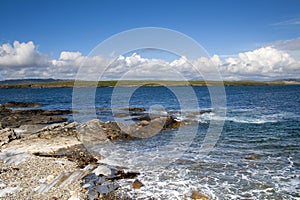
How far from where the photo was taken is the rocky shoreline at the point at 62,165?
1124cm

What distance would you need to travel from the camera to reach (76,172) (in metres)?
13.0

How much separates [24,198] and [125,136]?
14003 mm

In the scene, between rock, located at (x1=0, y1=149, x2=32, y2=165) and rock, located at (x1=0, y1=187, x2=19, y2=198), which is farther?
rock, located at (x1=0, y1=149, x2=32, y2=165)

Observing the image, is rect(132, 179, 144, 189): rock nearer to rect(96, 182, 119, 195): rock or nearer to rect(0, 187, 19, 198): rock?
rect(96, 182, 119, 195): rock

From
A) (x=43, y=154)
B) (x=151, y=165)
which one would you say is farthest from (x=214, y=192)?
(x=43, y=154)

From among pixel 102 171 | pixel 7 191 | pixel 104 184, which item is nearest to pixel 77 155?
pixel 102 171

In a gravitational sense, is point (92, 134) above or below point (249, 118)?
above

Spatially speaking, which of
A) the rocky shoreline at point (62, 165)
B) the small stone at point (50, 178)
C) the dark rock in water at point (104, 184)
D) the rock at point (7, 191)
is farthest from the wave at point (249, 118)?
the rock at point (7, 191)

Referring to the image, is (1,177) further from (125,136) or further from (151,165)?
(125,136)

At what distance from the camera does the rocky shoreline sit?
36.9 feet

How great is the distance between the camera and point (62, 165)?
14.8m

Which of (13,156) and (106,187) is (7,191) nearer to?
(106,187)

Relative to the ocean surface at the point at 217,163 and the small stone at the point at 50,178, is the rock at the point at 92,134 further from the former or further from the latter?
the small stone at the point at 50,178

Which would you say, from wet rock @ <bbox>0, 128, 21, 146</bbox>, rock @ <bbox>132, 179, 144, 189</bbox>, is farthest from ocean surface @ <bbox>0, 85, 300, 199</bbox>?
wet rock @ <bbox>0, 128, 21, 146</bbox>
